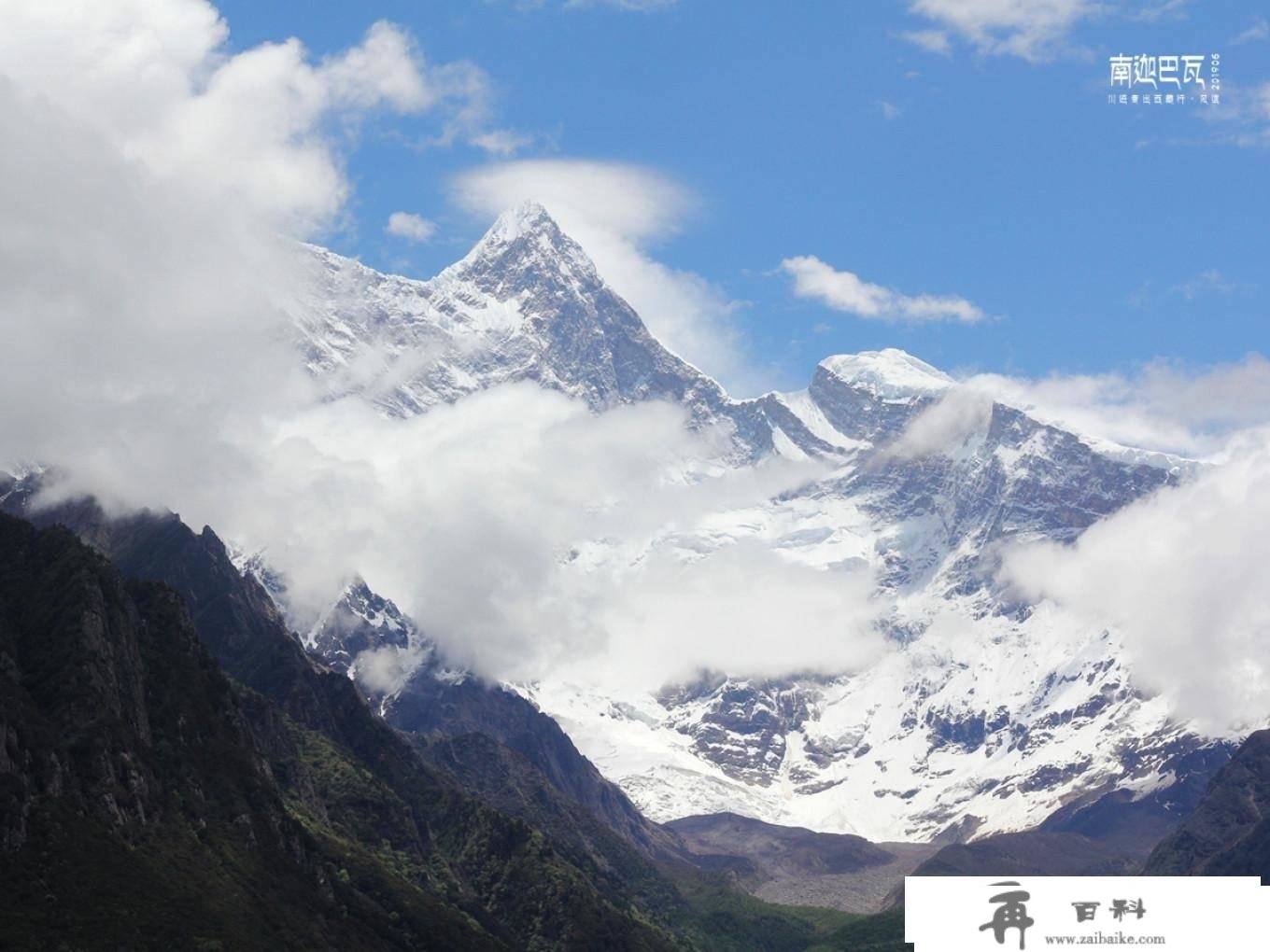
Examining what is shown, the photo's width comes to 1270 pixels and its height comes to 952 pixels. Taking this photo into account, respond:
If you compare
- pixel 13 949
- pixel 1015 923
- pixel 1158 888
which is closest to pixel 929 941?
pixel 1015 923

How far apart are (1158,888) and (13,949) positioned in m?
137

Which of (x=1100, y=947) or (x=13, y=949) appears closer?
(x=1100, y=947)

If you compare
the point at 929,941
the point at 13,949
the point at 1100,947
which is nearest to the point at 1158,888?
the point at 1100,947

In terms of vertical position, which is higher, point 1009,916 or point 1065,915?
point 1065,915

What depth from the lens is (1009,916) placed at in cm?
11600

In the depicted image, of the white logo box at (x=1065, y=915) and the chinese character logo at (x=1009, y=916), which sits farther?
the chinese character logo at (x=1009, y=916)

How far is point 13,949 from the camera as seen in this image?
647 ft

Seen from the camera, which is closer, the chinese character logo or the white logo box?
the white logo box

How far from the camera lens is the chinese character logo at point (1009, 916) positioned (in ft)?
380

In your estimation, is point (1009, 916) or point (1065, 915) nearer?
point (1009, 916)

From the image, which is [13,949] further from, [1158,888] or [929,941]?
[1158,888]

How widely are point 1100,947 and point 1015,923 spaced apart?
588cm

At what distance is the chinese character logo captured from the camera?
380 ft

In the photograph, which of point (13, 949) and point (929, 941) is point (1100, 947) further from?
point (13, 949)
